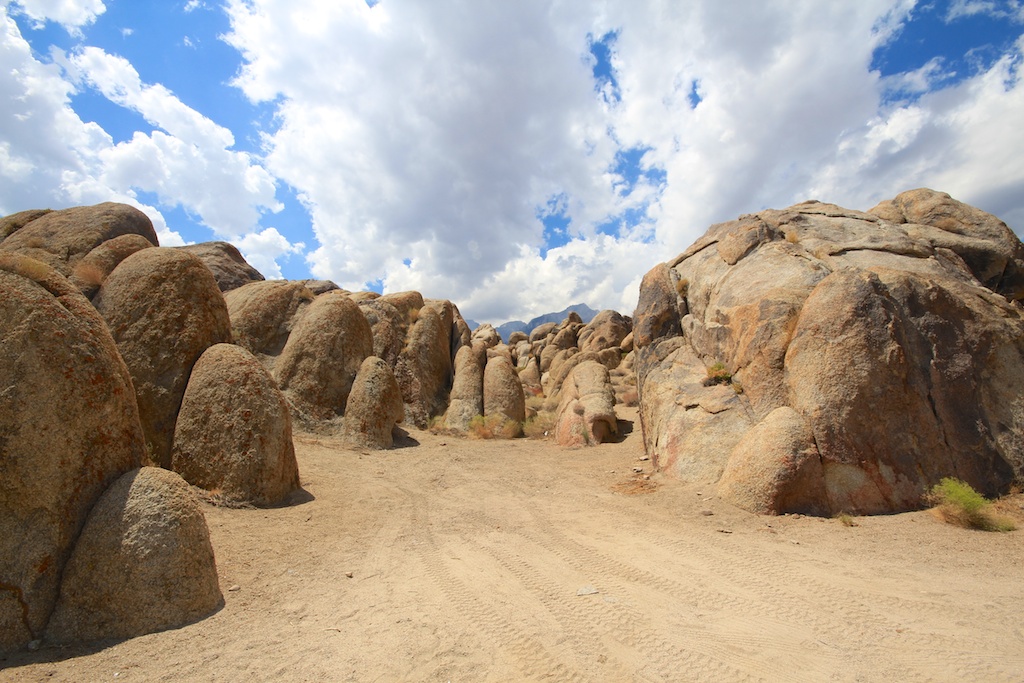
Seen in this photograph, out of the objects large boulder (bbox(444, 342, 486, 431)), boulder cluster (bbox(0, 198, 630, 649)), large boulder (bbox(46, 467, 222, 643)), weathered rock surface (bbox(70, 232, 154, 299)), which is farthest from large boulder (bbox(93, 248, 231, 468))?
large boulder (bbox(444, 342, 486, 431))

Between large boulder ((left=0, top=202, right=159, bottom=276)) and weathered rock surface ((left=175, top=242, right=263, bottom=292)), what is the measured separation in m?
6.23

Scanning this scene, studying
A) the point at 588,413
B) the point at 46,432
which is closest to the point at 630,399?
the point at 588,413

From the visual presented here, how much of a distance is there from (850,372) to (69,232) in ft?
Result: 41.4

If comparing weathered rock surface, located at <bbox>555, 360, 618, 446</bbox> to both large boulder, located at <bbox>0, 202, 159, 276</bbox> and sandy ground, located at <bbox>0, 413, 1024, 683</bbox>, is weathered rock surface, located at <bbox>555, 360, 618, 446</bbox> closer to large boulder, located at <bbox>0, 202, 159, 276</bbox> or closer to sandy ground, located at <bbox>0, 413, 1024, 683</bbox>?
sandy ground, located at <bbox>0, 413, 1024, 683</bbox>

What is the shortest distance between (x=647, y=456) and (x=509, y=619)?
7.02 m

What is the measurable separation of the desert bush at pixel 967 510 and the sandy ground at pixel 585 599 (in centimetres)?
17

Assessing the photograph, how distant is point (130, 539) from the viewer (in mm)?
4176

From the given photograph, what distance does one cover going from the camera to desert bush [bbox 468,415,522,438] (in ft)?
49.9

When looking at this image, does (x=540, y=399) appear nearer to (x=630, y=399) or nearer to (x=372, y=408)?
(x=630, y=399)

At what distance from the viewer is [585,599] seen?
4770 millimetres

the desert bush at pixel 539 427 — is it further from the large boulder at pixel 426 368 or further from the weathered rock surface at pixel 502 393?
the large boulder at pixel 426 368

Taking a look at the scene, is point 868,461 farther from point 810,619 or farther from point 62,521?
point 62,521

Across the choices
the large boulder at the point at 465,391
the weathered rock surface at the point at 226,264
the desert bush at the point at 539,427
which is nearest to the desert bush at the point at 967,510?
the desert bush at the point at 539,427

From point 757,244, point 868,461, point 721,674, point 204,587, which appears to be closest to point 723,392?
point 868,461
